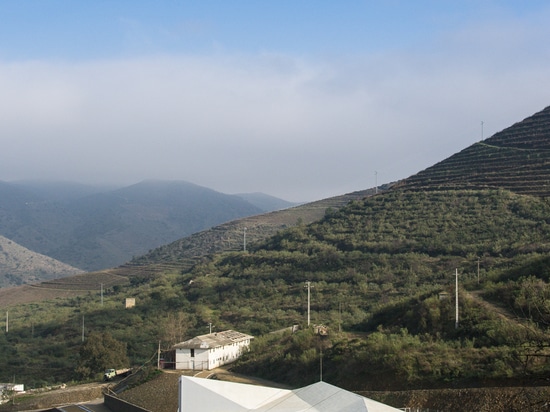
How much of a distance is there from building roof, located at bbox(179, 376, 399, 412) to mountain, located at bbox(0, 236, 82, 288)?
116 m

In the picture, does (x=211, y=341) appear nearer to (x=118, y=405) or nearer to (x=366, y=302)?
(x=118, y=405)

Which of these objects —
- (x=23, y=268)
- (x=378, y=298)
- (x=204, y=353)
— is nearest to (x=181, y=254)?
(x=378, y=298)

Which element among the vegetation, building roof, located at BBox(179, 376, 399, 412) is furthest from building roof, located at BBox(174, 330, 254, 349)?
building roof, located at BBox(179, 376, 399, 412)

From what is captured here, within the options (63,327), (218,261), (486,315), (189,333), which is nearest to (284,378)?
(486,315)

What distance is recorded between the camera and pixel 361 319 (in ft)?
105

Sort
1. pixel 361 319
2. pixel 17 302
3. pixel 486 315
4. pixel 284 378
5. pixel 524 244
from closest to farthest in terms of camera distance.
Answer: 1. pixel 486 315
2. pixel 284 378
3. pixel 361 319
4. pixel 524 244
5. pixel 17 302

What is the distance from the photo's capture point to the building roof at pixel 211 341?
29322 mm

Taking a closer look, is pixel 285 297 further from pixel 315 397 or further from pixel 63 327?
pixel 315 397

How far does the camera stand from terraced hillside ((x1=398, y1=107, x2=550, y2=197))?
55406mm

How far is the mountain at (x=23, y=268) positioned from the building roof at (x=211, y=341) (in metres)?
101

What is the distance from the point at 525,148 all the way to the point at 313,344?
43.8 meters

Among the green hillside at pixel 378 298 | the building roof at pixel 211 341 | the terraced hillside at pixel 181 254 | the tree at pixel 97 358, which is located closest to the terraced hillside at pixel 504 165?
the green hillside at pixel 378 298

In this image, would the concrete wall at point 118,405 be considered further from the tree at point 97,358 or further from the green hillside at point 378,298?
the tree at point 97,358

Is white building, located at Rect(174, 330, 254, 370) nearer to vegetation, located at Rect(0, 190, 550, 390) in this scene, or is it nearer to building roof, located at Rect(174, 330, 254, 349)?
building roof, located at Rect(174, 330, 254, 349)
